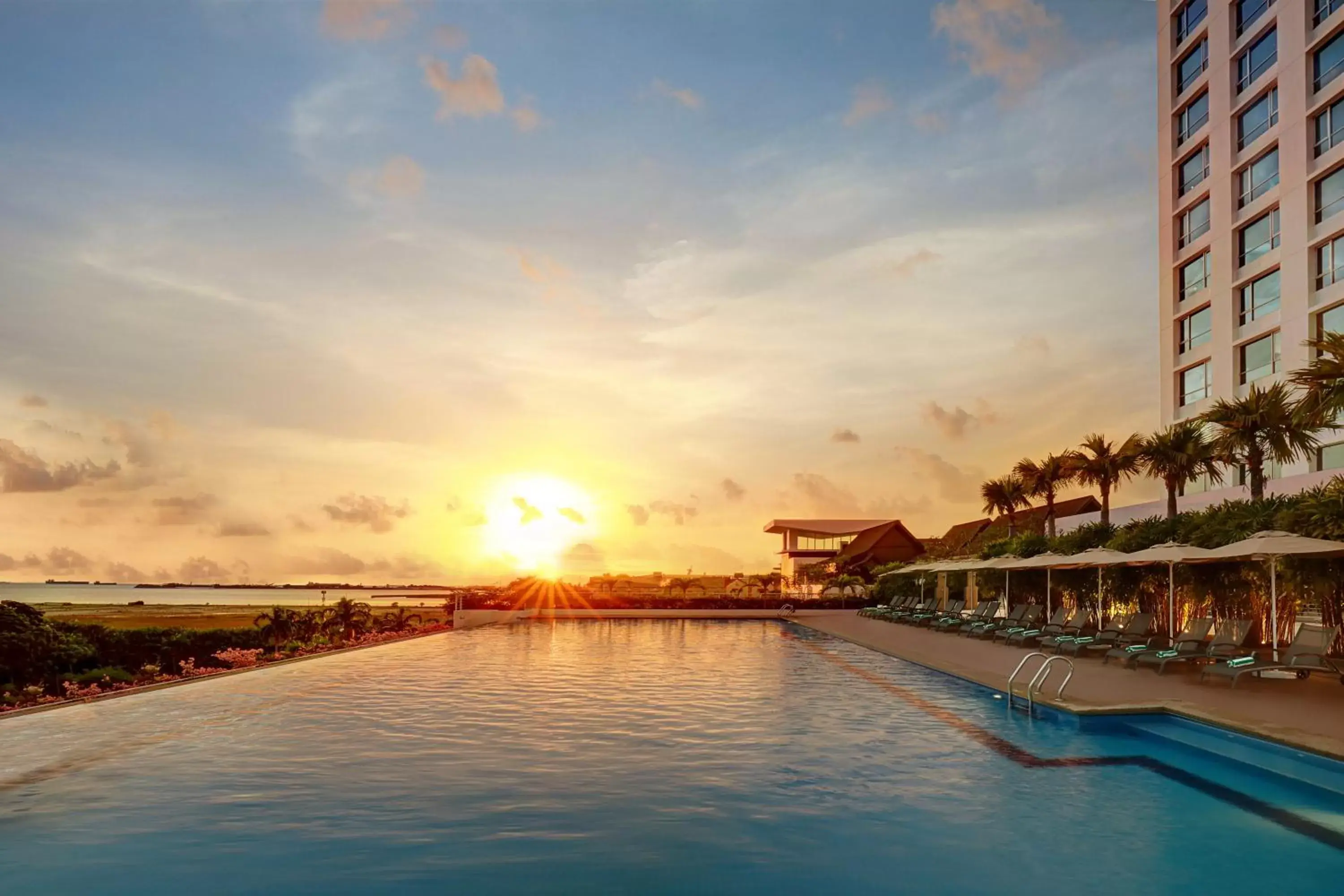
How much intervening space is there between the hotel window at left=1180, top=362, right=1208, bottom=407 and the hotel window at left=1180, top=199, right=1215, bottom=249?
5067 millimetres

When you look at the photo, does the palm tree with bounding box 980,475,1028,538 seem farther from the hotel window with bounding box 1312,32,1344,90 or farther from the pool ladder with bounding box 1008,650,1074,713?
the pool ladder with bounding box 1008,650,1074,713

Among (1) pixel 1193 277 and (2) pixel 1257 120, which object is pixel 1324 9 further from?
(1) pixel 1193 277

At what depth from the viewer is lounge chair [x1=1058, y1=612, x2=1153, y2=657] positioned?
53.9ft

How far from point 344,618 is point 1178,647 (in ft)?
57.8

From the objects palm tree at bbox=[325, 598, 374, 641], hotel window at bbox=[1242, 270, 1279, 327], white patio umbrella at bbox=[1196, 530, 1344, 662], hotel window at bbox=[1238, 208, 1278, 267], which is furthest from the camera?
hotel window at bbox=[1238, 208, 1278, 267]

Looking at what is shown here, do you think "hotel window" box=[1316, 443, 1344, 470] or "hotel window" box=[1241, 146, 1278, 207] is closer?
"hotel window" box=[1316, 443, 1344, 470]

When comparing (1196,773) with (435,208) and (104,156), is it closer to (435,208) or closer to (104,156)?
(435,208)

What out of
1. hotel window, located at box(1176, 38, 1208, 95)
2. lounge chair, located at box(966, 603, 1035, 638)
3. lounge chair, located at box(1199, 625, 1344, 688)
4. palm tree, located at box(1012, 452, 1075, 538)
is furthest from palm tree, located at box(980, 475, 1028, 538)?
lounge chair, located at box(1199, 625, 1344, 688)

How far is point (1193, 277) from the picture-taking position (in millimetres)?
38719

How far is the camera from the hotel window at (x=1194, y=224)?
3791cm

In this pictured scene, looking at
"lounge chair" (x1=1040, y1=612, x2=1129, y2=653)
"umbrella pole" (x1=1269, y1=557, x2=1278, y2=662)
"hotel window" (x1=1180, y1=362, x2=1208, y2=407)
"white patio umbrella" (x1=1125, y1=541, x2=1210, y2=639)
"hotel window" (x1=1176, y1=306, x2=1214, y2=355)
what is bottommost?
"lounge chair" (x1=1040, y1=612, x2=1129, y2=653)

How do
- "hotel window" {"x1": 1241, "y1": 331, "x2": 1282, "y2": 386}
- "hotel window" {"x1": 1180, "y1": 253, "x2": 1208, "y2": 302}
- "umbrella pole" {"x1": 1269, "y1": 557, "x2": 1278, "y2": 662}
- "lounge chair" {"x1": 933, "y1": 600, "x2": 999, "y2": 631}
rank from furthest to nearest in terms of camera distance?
"hotel window" {"x1": 1180, "y1": 253, "x2": 1208, "y2": 302} < "hotel window" {"x1": 1241, "y1": 331, "x2": 1282, "y2": 386} < "lounge chair" {"x1": 933, "y1": 600, "x2": 999, "y2": 631} < "umbrella pole" {"x1": 1269, "y1": 557, "x2": 1278, "y2": 662}

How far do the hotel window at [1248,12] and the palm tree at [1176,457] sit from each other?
57.1 feet

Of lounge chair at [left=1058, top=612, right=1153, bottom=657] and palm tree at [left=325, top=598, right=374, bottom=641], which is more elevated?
lounge chair at [left=1058, top=612, right=1153, bottom=657]
